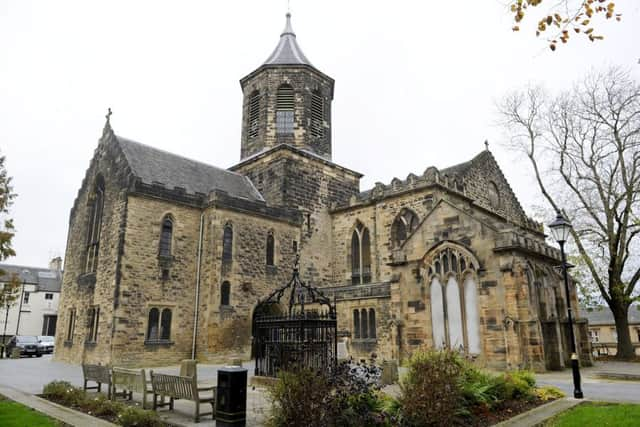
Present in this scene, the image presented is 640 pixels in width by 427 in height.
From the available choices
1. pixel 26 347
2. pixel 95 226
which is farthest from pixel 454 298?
pixel 26 347

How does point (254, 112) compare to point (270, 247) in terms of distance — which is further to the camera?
A: point (254, 112)

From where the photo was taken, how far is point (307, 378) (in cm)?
673

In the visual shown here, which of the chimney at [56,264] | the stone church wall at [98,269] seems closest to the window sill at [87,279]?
the stone church wall at [98,269]

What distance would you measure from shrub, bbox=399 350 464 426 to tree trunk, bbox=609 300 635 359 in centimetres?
2060

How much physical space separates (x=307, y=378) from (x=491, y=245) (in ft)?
38.0

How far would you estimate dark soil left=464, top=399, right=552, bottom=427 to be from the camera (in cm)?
780

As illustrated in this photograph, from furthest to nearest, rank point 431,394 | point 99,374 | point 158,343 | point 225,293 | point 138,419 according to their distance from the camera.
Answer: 1. point 225,293
2. point 158,343
3. point 99,374
4. point 138,419
5. point 431,394

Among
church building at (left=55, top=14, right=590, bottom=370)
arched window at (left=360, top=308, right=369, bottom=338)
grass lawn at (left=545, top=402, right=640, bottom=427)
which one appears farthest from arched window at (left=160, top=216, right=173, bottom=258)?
grass lawn at (left=545, top=402, right=640, bottom=427)

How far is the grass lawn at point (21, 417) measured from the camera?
763 centimetres

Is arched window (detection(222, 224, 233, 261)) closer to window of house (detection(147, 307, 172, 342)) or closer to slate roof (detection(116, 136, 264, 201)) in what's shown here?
slate roof (detection(116, 136, 264, 201))

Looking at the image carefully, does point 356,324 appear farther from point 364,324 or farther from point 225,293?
point 225,293

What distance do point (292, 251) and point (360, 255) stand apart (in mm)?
4480

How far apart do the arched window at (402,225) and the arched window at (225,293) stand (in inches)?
391

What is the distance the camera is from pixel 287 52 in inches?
1326
